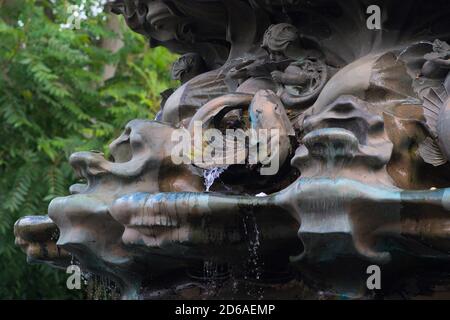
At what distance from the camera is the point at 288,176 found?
4844 mm

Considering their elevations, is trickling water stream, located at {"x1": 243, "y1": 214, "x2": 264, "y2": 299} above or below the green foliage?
below

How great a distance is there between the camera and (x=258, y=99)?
16.3ft

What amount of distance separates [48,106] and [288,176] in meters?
6.11

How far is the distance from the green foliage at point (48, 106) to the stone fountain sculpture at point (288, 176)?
13.2 feet

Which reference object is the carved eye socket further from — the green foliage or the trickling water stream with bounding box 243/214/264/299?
the green foliage

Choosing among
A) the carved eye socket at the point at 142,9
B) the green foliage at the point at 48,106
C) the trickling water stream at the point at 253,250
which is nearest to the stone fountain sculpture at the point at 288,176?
the trickling water stream at the point at 253,250

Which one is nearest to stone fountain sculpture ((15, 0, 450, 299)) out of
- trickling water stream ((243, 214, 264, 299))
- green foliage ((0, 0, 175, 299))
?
trickling water stream ((243, 214, 264, 299))

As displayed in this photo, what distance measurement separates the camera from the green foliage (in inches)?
383

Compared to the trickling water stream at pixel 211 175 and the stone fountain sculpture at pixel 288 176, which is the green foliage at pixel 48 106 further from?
the trickling water stream at pixel 211 175

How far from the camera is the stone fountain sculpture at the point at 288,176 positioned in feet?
14.0

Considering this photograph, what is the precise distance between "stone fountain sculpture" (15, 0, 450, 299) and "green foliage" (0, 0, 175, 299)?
403cm

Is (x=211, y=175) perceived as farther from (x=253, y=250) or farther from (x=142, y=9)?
(x=142, y=9)

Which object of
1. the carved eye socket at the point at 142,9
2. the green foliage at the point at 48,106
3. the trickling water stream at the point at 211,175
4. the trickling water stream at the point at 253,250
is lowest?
the trickling water stream at the point at 253,250

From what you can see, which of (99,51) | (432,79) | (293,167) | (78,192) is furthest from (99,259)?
(99,51)
